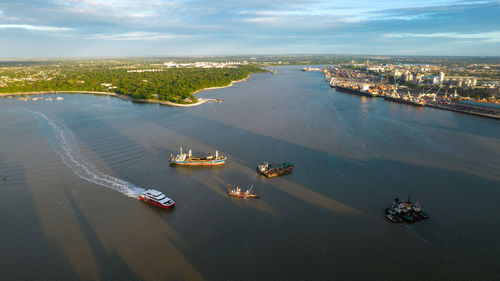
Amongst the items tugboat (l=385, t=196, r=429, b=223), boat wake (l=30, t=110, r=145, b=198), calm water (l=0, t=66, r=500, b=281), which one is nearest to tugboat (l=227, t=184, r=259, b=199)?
calm water (l=0, t=66, r=500, b=281)

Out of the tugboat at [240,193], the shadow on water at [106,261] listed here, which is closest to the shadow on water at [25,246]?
the shadow on water at [106,261]

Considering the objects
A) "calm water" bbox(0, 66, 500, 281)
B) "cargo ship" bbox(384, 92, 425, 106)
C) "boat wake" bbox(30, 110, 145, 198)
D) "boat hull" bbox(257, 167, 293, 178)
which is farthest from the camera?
"cargo ship" bbox(384, 92, 425, 106)

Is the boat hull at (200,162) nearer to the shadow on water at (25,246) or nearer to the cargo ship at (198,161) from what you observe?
the cargo ship at (198,161)

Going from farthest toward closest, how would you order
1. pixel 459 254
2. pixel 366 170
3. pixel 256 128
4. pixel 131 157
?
pixel 256 128 < pixel 131 157 < pixel 366 170 < pixel 459 254

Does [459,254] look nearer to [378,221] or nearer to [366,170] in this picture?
[378,221]

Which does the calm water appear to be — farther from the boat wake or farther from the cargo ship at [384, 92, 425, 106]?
the cargo ship at [384, 92, 425, 106]

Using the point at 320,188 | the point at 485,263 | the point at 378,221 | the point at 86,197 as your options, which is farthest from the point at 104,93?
the point at 485,263
